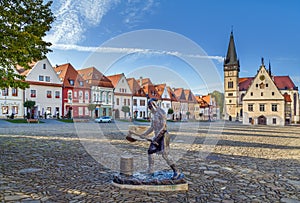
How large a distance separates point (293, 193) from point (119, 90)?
160 feet

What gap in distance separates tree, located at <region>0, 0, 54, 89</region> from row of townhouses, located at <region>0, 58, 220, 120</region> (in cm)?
2705

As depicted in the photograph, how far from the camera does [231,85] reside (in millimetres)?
72312

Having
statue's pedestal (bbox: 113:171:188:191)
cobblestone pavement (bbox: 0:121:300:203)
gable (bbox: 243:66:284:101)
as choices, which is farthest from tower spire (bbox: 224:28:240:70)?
statue's pedestal (bbox: 113:171:188:191)

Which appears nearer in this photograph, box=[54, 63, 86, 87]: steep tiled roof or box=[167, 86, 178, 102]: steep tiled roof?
box=[54, 63, 86, 87]: steep tiled roof

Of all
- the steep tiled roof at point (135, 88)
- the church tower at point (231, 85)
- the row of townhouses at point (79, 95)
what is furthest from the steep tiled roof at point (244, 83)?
the steep tiled roof at point (135, 88)

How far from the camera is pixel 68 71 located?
4709 cm

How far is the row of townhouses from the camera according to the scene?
3900 cm

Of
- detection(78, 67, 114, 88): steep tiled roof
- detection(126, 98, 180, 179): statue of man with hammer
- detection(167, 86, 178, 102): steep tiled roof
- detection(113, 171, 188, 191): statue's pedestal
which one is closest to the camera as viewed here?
detection(113, 171, 188, 191): statue's pedestal

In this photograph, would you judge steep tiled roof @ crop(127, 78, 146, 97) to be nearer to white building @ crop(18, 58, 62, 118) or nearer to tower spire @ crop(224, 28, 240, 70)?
white building @ crop(18, 58, 62, 118)

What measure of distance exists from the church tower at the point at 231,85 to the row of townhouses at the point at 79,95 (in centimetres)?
1390

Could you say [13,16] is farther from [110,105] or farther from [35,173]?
[110,105]

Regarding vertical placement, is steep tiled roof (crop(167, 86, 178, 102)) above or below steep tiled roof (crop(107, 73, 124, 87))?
below

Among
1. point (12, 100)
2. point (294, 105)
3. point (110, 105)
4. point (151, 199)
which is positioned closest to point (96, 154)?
point (151, 199)

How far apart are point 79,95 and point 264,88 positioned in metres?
34.8
